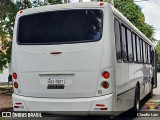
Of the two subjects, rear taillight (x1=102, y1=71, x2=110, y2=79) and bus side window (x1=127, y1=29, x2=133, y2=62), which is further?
bus side window (x1=127, y1=29, x2=133, y2=62)

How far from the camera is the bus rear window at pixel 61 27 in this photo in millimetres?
7535

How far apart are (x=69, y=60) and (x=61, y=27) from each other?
83 centimetres

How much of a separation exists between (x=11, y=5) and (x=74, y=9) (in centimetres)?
1108

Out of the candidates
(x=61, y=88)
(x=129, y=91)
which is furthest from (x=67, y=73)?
(x=129, y=91)

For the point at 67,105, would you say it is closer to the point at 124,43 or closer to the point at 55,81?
the point at 55,81

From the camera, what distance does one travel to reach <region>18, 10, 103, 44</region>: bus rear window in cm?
754

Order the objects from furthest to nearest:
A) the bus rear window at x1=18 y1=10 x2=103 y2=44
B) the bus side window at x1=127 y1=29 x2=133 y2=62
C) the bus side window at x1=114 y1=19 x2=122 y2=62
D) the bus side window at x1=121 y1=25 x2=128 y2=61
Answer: the bus side window at x1=127 y1=29 x2=133 y2=62 → the bus side window at x1=121 y1=25 x2=128 y2=61 → the bus side window at x1=114 y1=19 x2=122 y2=62 → the bus rear window at x1=18 y1=10 x2=103 y2=44

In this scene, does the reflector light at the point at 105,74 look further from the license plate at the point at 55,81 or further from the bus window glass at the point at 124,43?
the bus window glass at the point at 124,43

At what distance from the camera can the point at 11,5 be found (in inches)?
712

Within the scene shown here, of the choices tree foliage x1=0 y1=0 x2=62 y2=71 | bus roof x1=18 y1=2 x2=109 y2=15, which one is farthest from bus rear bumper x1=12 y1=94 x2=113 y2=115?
tree foliage x1=0 y1=0 x2=62 y2=71

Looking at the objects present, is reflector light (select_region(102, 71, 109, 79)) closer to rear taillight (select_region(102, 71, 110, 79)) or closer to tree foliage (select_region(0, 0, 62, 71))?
rear taillight (select_region(102, 71, 110, 79))

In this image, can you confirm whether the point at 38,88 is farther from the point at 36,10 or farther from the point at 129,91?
the point at 129,91

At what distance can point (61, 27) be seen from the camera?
778 centimetres

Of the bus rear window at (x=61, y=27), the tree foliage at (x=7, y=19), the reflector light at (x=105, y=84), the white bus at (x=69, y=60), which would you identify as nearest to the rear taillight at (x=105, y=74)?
the white bus at (x=69, y=60)
